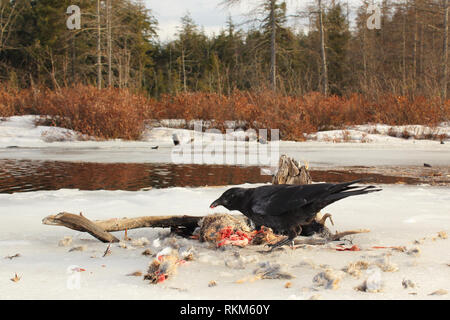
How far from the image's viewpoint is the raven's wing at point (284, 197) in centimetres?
228

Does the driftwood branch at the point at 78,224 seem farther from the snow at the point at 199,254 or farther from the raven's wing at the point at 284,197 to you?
the raven's wing at the point at 284,197

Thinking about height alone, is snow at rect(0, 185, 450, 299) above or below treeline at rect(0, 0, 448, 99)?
below

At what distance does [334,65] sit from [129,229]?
34458mm

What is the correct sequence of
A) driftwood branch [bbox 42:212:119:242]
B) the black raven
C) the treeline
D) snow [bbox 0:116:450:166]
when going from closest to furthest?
the black raven → driftwood branch [bbox 42:212:119:242] → snow [bbox 0:116:450:166] → the treeline

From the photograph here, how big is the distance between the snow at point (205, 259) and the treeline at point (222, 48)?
14.4m

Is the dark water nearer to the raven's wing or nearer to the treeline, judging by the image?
the raven's wing

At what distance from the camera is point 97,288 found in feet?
6.40

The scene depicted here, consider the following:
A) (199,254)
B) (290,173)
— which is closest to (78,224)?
(199,254)

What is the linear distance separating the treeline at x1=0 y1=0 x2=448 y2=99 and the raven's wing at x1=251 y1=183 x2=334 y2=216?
15.4 meters

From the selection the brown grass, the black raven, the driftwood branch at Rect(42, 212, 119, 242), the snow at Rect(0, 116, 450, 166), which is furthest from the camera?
the brown grass

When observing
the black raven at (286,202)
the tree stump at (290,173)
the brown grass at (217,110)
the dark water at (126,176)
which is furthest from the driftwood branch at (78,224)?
the brown grass at (217,110)

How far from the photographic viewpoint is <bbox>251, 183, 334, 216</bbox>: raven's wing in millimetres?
2281

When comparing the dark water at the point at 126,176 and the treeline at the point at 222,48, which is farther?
the treeline at the point at 222,48

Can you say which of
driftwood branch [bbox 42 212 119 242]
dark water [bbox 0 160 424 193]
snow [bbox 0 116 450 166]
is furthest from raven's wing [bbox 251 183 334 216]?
snow [bbox 0 116 450 166]
